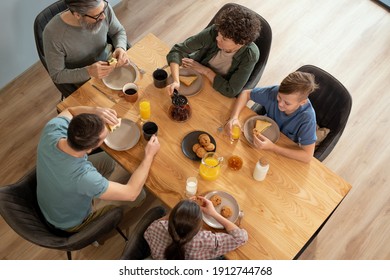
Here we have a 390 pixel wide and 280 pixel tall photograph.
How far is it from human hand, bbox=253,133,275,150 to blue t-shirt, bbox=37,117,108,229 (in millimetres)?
882

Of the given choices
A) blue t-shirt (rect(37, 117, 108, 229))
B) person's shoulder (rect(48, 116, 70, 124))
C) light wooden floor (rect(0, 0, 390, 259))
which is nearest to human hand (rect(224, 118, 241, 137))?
blue t-shirt (rect(37, 117, 108, 229))

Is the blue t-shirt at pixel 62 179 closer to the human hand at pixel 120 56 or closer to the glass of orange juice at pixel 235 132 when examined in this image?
the human hand at pixel 120 56

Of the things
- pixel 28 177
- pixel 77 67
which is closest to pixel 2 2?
pixel 77 67

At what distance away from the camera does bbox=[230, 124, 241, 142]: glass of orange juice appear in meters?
2.36

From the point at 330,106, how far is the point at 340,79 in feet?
4.22

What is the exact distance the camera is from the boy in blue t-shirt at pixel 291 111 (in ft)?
7.23

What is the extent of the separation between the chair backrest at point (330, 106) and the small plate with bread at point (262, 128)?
0.35 m

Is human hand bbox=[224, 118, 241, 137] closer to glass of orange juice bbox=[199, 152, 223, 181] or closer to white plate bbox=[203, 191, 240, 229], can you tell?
glass of orange juice bbox=[199, 152, 223, 181]

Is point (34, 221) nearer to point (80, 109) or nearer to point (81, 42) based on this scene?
point (80, 109)

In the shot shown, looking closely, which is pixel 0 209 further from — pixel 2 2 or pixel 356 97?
pixel 356 97

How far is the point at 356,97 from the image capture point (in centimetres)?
366

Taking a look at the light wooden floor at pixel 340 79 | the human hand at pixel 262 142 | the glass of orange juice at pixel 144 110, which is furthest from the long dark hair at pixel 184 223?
the light wooden floor at pixel 340 79
